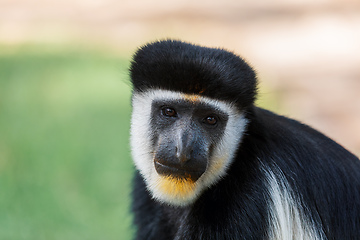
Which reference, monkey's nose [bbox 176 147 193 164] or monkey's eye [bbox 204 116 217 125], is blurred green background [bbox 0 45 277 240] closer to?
monkey's eye [bbox 204 116 217 125]

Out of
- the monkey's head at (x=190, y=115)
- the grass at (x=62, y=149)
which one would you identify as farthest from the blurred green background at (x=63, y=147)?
the monkey's head at (x=190, y=115)

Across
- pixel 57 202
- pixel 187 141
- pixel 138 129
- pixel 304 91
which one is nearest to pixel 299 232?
pixel 187 141

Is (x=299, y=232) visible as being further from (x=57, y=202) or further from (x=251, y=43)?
(x=251, y=43)

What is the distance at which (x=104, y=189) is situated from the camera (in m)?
5.57

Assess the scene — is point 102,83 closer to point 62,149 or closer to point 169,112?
point 62,149

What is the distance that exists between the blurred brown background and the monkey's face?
463cm

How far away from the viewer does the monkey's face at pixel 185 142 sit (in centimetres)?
290

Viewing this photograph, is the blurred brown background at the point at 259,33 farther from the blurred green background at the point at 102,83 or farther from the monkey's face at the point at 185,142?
the monkey's face at the point at 185,142

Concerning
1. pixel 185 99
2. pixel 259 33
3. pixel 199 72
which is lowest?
pixel 259 33

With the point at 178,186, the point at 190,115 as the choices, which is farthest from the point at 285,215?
the point at 190,115

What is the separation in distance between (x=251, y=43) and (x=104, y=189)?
5.91 meters

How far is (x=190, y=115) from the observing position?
2986 millimetres

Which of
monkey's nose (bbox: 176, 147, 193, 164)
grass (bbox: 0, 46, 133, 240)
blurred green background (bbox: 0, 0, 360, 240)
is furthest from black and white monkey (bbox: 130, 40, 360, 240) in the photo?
grass (bbox: 0, 46, 133, 240)

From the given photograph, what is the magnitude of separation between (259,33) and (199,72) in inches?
339
